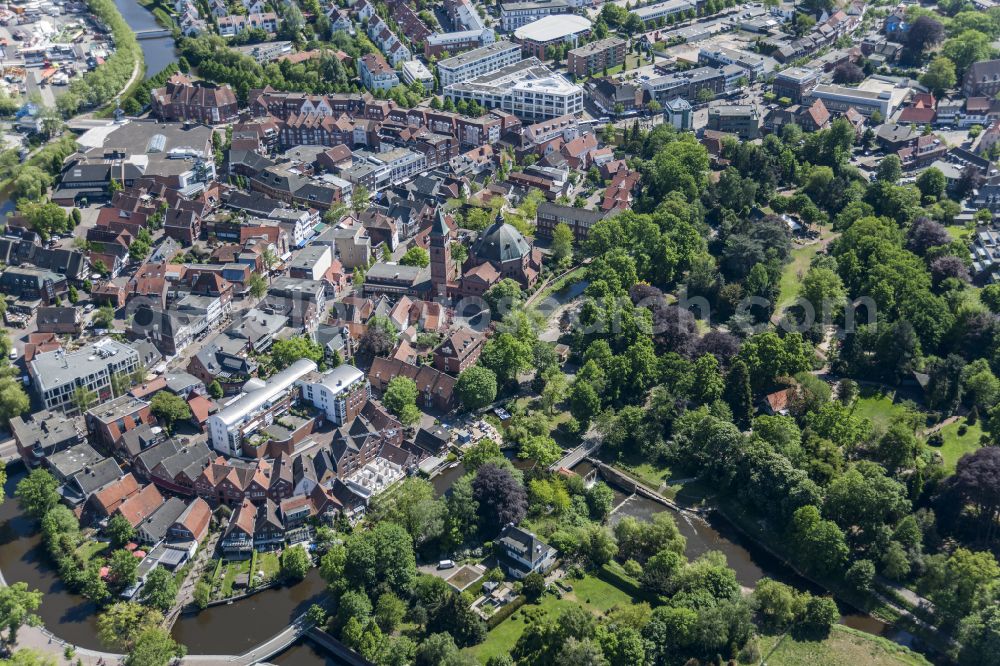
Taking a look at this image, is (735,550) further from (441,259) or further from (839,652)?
(441,259)

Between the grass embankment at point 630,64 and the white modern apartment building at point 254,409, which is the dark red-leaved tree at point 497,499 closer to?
the white modern apartment building at point 254,409

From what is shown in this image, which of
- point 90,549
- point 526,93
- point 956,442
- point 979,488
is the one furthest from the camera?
point 526,93

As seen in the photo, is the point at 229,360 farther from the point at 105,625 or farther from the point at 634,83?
the point at 634,83

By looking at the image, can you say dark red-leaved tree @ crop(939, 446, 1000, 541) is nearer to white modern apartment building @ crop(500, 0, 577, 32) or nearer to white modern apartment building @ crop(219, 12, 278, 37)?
white modern apartment building @ crop(500, 0, 577, 32)

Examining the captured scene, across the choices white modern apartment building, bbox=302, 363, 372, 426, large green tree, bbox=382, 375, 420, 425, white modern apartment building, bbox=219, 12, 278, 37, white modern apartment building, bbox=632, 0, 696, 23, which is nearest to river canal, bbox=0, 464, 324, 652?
white modern apartment building, bbox=302, 363, 372, 426

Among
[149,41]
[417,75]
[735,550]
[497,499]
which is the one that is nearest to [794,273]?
[735,550]

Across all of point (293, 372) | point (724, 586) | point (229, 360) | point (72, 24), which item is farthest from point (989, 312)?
point (72, 24)
